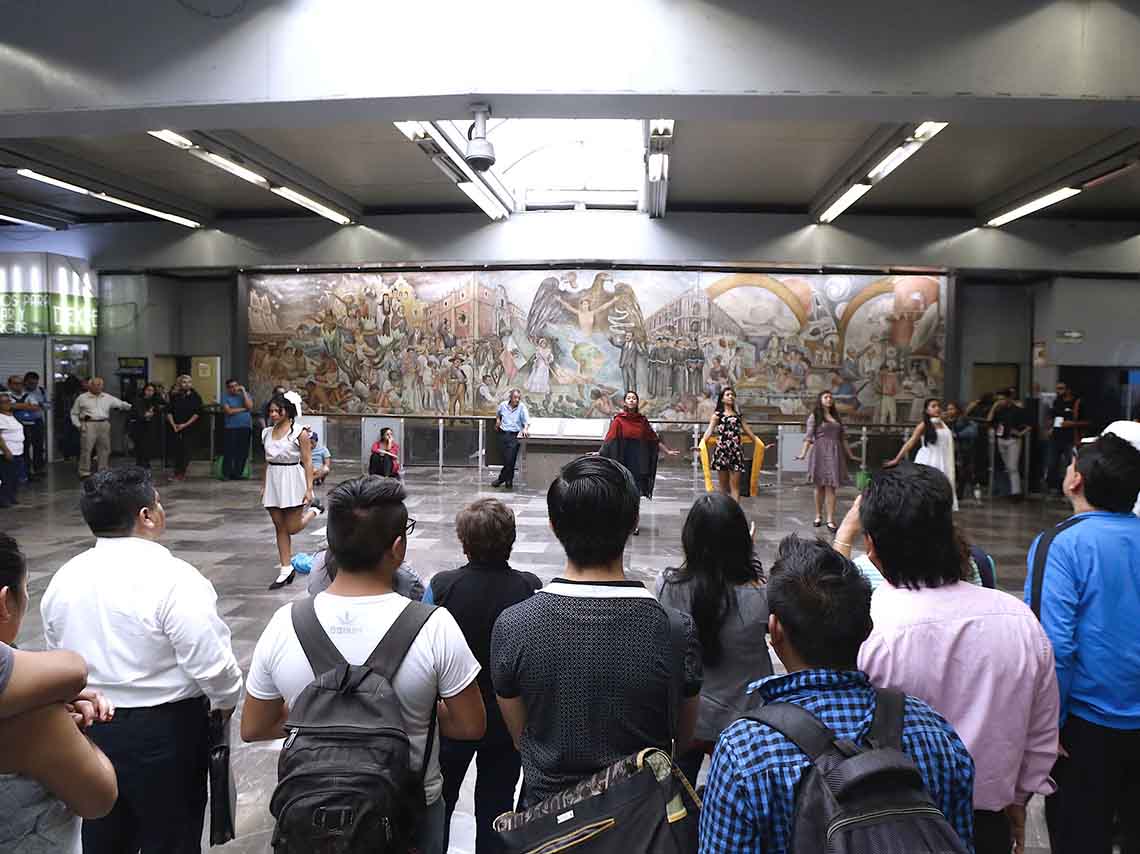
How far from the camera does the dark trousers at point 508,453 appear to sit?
14672mm

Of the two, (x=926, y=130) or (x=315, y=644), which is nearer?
(x=315, y=644)

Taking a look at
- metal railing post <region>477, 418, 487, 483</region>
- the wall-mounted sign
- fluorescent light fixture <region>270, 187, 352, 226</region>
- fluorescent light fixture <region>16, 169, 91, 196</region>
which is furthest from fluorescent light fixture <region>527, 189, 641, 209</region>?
the wall-mounted sign

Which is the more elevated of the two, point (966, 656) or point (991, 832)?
point (966, 656)

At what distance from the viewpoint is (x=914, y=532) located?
6.78 ft

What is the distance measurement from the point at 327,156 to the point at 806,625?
13.4m

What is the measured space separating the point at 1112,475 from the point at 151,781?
3162 millimetres

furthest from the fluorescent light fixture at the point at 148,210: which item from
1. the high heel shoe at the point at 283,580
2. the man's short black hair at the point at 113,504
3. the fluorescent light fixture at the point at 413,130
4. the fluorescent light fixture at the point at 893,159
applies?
the man's short black hair at the point at 113,504

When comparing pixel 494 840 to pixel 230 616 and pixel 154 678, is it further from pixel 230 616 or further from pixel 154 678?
pixel 230 616

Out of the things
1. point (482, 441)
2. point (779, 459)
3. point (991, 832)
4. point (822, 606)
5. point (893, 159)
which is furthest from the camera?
point (482, 441)

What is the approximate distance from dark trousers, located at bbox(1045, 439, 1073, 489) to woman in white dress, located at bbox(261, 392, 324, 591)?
12936mm

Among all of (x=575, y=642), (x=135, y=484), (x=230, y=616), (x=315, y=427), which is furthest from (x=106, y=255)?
(x=575, y=642)

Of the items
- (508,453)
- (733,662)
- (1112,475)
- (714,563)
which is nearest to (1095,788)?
(1112,475)

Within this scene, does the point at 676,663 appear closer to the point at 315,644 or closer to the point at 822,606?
the point at 822,606

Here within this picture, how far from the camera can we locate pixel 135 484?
2.59m
